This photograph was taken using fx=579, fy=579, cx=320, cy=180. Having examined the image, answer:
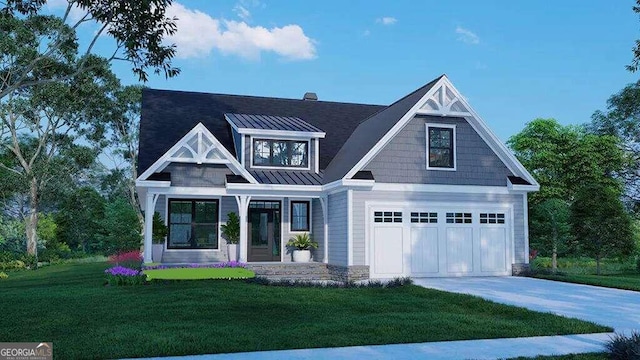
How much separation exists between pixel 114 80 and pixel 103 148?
553 cm

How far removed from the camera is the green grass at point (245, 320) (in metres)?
8.46

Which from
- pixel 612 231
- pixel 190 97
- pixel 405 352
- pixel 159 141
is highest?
pixel 190 97

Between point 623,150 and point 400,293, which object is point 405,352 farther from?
point 623,150

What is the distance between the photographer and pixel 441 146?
20.3m

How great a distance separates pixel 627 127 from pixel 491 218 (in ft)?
93.0

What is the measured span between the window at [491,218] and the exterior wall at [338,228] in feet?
16.4

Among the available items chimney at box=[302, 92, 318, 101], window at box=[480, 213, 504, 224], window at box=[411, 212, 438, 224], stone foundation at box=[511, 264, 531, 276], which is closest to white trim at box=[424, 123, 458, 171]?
window at box=[411, 212, 438, 224]

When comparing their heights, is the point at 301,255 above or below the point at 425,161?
below

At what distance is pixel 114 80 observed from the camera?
42.9 m

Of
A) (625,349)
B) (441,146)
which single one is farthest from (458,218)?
Result: (625,349)

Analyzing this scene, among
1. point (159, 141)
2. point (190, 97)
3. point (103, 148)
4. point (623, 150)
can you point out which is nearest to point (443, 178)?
point (159, 141)

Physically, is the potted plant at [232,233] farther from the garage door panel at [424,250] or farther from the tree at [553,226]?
the tree at [553,226]

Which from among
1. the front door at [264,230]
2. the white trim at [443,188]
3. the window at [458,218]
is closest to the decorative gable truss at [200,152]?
the front door at [264,230]

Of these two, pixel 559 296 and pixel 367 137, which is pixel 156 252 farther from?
pixel 559 296
